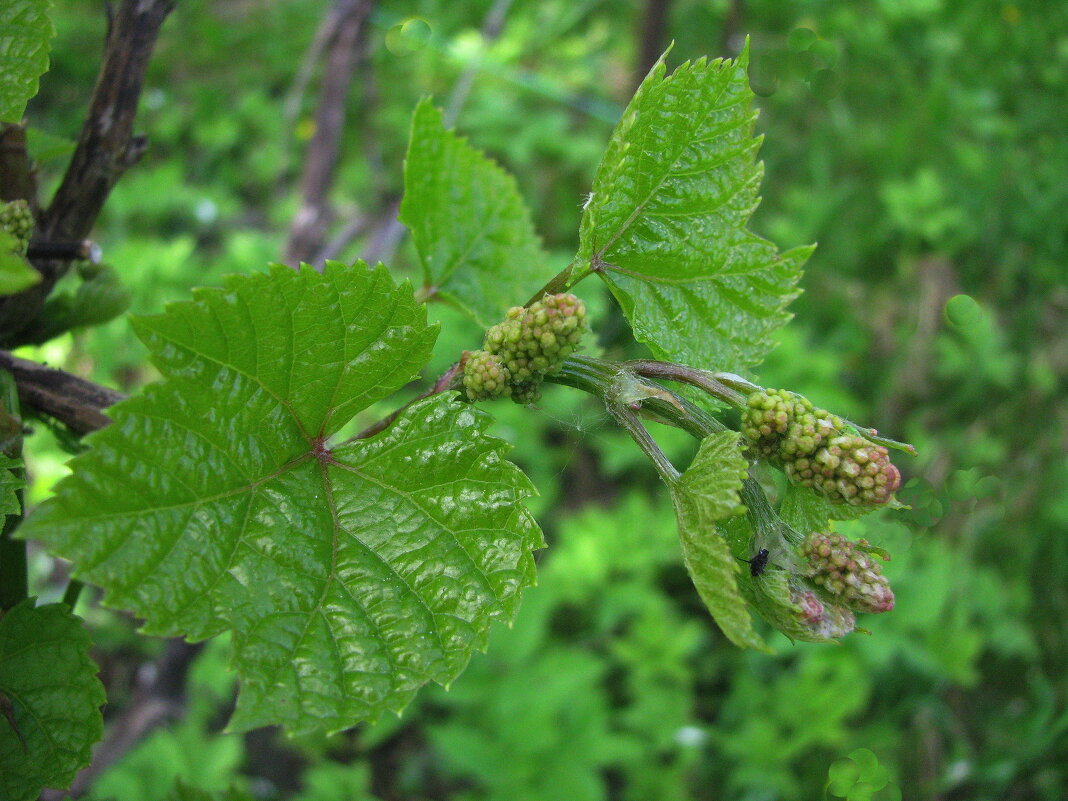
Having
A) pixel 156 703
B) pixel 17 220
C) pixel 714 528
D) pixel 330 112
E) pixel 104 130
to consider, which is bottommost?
pixel 156 703

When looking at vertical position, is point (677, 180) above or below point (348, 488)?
above

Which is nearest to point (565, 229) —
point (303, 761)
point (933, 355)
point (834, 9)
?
point (933, 355)

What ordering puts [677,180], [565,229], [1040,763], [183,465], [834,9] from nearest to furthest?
[183,465] → [677,180] → [1040,763] → [565,229] → [834,9]

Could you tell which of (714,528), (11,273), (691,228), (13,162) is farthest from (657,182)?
(13,162)

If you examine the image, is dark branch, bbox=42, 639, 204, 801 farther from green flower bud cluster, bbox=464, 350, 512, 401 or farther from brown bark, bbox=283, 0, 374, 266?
green flower bud cluster, bbox=464, 350, 512, 401

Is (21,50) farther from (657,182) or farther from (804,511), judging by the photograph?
(804,511)

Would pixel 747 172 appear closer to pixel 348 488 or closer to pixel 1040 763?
pixel 348 488

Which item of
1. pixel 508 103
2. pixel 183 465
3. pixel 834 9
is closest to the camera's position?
pixel 183 465
